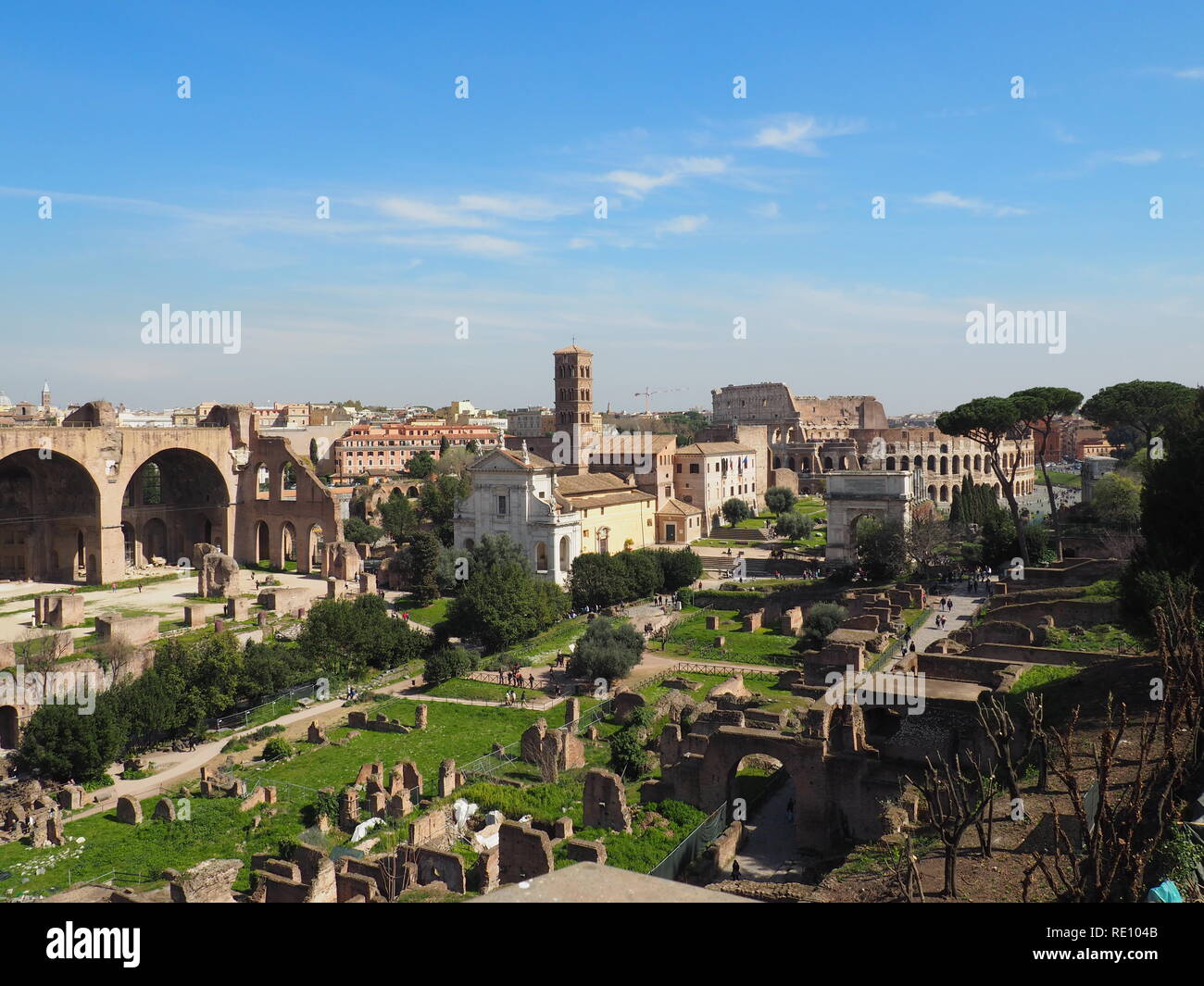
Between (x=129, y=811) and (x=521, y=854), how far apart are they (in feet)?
32.5

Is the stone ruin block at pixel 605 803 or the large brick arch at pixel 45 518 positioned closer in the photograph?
the stone ruin block at pixel 605 803

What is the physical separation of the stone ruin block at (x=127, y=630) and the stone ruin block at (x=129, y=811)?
11.2 meters

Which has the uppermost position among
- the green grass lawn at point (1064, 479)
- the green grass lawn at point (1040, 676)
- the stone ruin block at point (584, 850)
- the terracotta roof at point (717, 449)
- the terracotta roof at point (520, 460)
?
the terracotta roof at point (717, 449)

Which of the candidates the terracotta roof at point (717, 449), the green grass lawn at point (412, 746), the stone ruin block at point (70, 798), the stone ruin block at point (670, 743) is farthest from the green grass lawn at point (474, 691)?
the terracotta roof at point (717, 449)

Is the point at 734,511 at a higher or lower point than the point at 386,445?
lower

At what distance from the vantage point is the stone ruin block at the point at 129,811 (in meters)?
19.6

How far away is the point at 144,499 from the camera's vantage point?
52656 millimetres

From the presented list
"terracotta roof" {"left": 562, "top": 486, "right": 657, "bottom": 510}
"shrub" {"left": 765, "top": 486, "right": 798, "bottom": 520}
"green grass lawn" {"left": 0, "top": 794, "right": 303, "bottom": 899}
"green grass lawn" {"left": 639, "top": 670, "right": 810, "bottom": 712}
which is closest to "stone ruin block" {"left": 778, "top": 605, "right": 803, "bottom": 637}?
"green grass lawn" {"left": 639, "top": 670, "right": 810, "bottom": 712}

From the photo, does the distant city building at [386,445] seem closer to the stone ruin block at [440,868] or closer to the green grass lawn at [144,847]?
the green grass lawn at [144,847]

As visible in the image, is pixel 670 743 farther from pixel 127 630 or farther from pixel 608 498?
pixel 608 498

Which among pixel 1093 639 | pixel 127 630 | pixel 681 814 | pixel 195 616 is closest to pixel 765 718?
pixel 681 814
